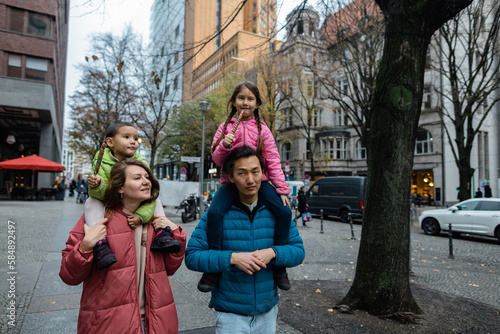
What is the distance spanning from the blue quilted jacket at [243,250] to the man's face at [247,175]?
17 cm

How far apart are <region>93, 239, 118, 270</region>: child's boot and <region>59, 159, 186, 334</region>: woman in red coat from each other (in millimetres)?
36

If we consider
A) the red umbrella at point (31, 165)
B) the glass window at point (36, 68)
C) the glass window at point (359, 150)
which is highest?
the glass window at point (36, 68)

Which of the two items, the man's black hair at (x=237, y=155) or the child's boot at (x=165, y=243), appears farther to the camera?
the man's black hair at (x=237, y=155)

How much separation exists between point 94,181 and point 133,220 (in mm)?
376

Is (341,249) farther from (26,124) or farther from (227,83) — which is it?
(26,124)

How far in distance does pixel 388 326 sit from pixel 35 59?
29019 mm

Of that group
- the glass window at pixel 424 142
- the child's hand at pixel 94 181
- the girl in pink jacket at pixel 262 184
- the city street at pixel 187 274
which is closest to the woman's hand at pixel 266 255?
the girl in pink jacket at pixel 262 184

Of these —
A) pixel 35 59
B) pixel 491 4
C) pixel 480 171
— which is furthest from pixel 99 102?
pixel 480 171

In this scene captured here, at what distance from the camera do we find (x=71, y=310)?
423cm

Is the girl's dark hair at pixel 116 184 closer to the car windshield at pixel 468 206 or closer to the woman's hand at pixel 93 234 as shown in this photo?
the woman's hand at pixel 93 234

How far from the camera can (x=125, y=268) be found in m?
1.97

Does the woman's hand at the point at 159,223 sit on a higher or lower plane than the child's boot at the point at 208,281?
higher

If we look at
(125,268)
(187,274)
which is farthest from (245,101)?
(187,274)

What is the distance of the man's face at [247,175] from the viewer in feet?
7.03
